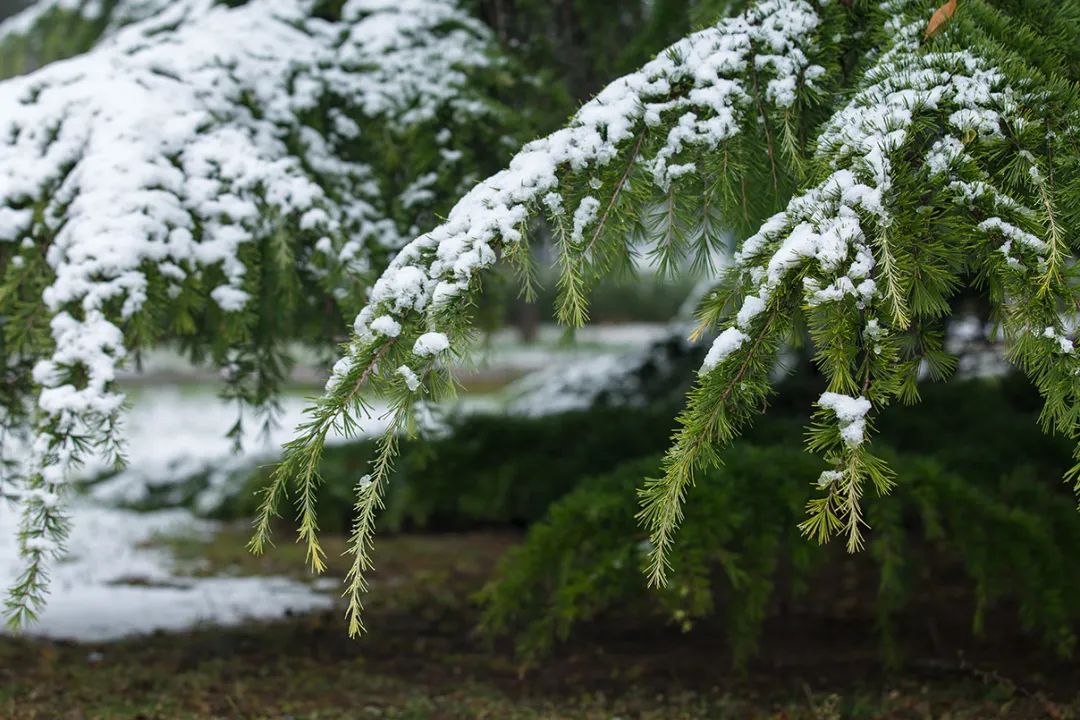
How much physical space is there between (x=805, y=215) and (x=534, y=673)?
7.46ft

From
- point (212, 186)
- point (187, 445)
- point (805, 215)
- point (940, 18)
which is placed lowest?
point (187, 445)

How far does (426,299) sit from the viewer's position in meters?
2.04

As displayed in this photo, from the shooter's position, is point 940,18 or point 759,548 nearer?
point 940,18

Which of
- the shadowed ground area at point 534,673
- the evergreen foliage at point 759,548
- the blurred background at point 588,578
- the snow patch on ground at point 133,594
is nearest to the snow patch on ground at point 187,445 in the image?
the snow patch on ground at point 133,594

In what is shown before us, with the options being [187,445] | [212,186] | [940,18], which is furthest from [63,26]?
[187,445]

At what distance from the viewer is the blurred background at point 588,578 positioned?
3088 mm

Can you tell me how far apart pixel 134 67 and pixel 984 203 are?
8.25ft

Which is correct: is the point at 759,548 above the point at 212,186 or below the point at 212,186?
below

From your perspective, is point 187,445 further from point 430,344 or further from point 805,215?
point 805,215

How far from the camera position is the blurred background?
10.1ft

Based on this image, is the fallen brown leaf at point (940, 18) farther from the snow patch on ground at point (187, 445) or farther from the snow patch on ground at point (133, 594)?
the snow patch on ground at point (133, 594)

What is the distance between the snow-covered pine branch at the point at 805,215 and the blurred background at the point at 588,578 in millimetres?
212

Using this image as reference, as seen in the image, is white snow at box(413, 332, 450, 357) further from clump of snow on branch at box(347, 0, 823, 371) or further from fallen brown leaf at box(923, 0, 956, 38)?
fallen brown leaf at box(923, 0, 956, 38)

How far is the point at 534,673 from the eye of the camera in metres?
3.63
